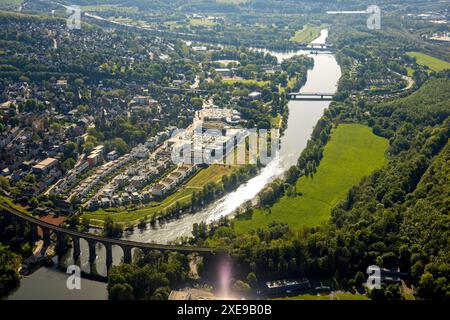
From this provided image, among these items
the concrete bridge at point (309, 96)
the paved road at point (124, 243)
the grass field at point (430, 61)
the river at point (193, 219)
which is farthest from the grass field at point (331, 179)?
the grass field at point (430, 61)

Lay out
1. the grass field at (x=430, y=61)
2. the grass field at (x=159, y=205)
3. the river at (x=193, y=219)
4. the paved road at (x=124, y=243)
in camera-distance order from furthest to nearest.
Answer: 1. the grass field at (x=430, y=61)
2. the grass field at (x=159, y=205)
3. the paved road at (x=124, y=243)
4. the river at (x=193, y=219)

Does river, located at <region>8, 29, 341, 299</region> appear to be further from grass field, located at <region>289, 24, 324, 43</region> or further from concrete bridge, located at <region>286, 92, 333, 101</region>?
grass field, located at <region>289, 24, 324, 43</region>

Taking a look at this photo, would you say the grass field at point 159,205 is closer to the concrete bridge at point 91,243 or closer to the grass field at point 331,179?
the concrete bridge at point 91,243

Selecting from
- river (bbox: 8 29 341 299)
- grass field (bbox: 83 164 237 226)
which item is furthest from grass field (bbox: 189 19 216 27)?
grass field (bbox: 83 164 237 226)

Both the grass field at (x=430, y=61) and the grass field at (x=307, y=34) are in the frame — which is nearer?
the grass field at (x=430, y=61)

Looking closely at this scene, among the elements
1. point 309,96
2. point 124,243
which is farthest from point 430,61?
point 124,243
